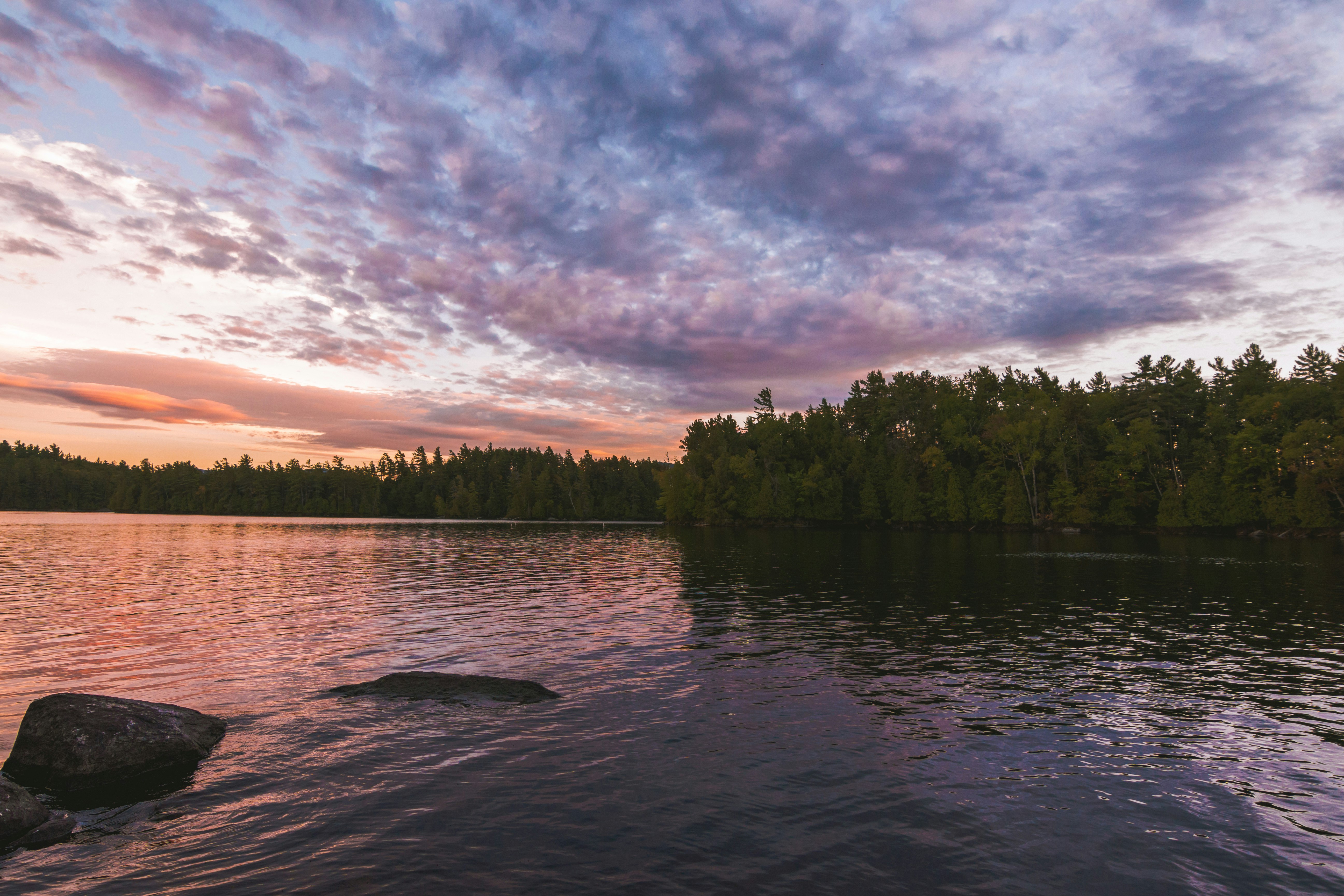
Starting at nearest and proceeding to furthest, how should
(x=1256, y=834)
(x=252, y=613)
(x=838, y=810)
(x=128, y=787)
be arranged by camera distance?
(x=1256, y=834)
(x=838, y=810)
(x=128, y=787)
(x=252, y=613)

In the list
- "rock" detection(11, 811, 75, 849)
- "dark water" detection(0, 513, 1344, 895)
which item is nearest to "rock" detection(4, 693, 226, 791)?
"dark water" detection(0, 513, 1344, 895)

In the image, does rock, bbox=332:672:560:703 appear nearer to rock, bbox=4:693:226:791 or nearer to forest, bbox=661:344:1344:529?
rock, bbox=4:693:226:791

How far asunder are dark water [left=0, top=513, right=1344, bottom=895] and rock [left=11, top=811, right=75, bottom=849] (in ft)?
0.91

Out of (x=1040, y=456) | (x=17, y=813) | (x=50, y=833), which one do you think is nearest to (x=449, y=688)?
(x=50, y=833)

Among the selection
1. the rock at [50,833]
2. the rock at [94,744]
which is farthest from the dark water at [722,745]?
the rock at [94,744]

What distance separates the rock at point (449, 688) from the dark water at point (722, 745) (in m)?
0.54

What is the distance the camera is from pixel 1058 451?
11388 centimetres

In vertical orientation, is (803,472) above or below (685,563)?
above

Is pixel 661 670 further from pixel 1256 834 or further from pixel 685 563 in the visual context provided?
pixel 685 563

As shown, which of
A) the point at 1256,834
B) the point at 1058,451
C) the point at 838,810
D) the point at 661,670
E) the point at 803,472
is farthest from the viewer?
the point at 803,472

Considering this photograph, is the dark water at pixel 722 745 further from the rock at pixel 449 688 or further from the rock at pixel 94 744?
the rock at pixel 94 744

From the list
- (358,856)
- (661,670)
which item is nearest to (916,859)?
(358,856)

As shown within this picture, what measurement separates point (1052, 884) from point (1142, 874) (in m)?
Result: 1.58

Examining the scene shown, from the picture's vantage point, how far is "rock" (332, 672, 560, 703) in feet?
57.3
